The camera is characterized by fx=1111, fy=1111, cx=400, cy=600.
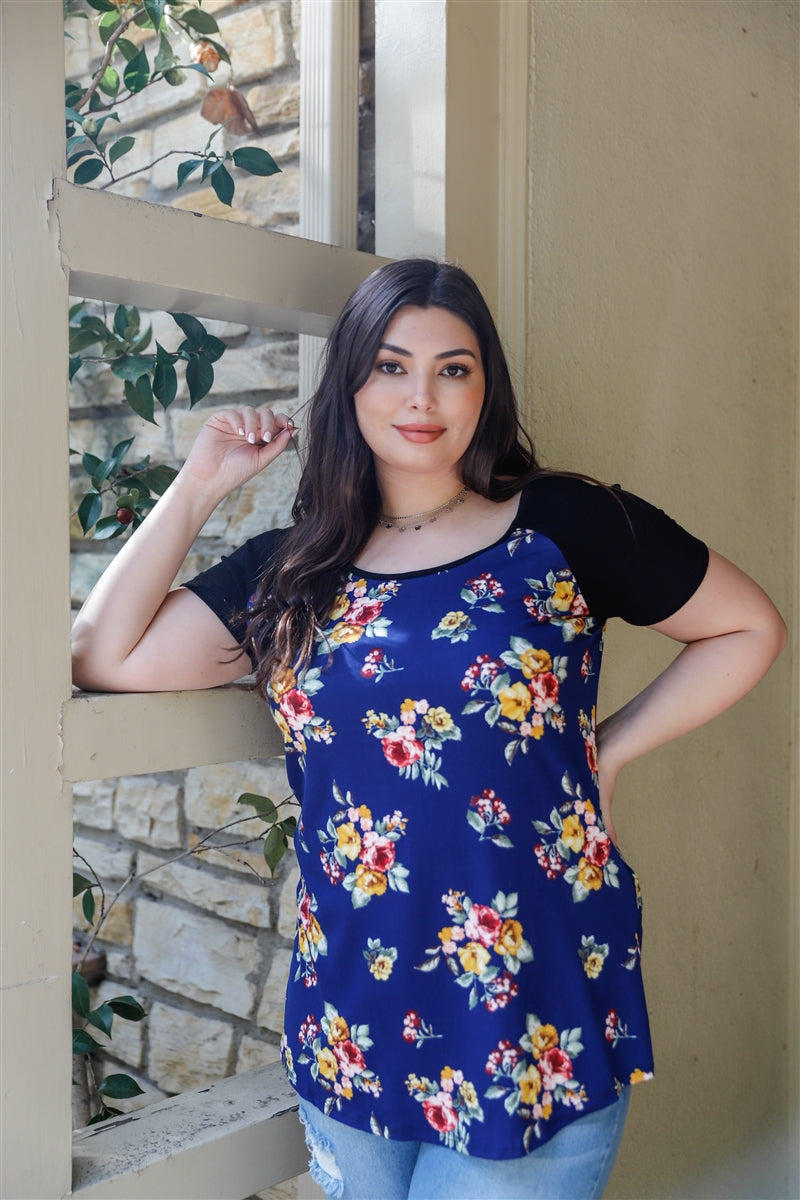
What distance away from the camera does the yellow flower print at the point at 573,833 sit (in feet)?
4.56

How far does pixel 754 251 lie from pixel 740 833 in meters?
1.28

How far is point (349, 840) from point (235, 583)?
42 centimetres

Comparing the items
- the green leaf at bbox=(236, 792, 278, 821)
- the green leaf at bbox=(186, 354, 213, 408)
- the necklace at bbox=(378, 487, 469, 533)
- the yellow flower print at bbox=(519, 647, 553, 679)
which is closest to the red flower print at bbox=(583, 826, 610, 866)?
the yellow flower print at bbox=(519, 647, 553, 679)

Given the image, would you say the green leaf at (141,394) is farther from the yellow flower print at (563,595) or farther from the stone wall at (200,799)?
the yellow flower print at (563,595)

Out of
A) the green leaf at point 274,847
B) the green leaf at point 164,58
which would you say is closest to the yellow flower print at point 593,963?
the green leaf at point 274,847

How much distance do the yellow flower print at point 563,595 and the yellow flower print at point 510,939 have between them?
395 millimetres

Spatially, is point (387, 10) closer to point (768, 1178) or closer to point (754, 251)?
point (754, 251)

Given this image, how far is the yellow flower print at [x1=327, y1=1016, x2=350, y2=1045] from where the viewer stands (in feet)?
4.57

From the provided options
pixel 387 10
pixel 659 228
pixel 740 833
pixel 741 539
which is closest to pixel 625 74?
pixel 659 228

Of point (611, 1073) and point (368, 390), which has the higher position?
point (368, 390)

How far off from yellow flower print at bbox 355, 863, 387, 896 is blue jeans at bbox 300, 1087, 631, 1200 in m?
0.31

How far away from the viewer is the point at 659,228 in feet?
7.13

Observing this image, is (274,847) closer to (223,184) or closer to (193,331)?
(193,331)

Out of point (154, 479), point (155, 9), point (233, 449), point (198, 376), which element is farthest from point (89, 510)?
point (155, 9)
